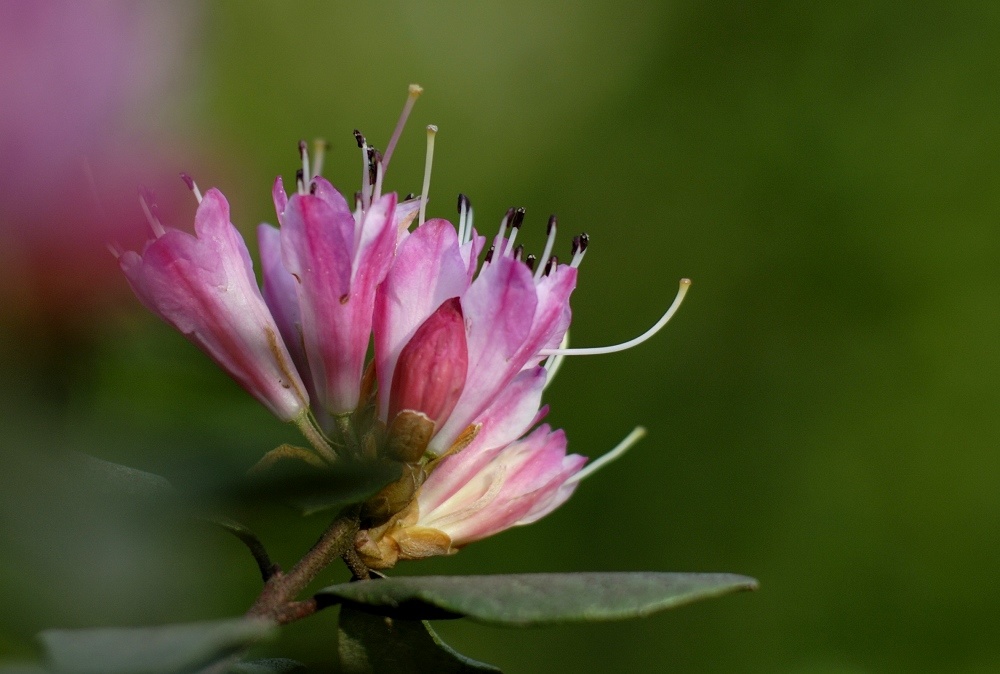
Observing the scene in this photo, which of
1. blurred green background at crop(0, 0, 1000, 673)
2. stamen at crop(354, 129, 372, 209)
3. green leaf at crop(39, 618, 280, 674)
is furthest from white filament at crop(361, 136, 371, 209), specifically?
blurred green background at crop(0, 0, 1000, 673)

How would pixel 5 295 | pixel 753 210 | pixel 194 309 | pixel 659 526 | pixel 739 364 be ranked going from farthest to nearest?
pixel 753 210 < pixel 739 364 < pixel 659 526 < pixel 194 309 < pixel 5 295

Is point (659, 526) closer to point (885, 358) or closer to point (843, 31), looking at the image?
→ point (885, 358)

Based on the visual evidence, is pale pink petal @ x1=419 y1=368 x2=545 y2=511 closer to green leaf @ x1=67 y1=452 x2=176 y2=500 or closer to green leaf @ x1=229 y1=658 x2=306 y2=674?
green leaf @ x1=229 y1=658 x2=306 y2=674

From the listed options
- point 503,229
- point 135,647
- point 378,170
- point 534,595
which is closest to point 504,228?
point 503,229

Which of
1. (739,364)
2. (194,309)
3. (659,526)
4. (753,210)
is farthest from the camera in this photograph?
(753,210)

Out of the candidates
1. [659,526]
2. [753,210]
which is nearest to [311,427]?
[659,526]

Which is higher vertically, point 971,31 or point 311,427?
point 971,31

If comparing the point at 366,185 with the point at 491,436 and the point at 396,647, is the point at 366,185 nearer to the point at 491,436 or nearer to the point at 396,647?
the point at 491,436
